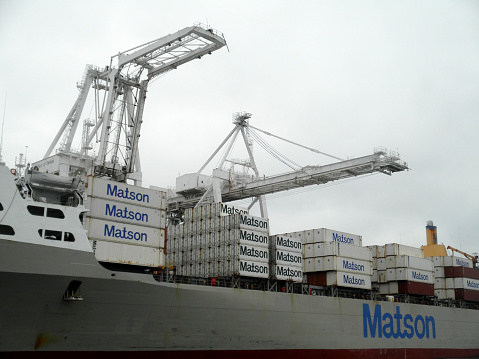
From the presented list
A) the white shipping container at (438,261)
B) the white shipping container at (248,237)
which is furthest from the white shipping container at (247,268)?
the white shipping container at (438,261)

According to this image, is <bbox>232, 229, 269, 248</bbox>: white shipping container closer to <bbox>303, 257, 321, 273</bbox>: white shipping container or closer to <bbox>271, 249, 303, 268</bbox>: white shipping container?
<bbox>271, 249, 303, 268</bbox>: white shipping container

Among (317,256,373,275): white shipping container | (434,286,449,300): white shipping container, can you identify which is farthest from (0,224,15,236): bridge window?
(434,286,449,300): white shipping container

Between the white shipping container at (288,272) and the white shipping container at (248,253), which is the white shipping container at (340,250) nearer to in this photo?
the white shipping container at (288,272)

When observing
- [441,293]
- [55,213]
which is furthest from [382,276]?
[55,213]

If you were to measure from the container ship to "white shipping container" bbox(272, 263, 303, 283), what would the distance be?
0.10 metres

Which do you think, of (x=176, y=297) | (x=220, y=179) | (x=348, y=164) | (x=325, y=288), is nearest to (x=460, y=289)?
(x=325, y=288)

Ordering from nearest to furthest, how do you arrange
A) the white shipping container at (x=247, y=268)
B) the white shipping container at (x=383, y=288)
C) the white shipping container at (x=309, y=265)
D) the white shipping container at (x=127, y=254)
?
the white shipping container at (x=127, y=254)
the white shipping container at (x=247, y=268)
the white shipping container at (x=309, y=265)
the white shipping container at (x=383, y=288)

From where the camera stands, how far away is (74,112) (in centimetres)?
3422

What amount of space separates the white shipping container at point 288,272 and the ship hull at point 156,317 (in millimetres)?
1461

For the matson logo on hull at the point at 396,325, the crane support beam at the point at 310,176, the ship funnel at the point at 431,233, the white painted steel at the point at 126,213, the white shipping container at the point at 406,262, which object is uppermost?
the crane support beam at the point at 310,176

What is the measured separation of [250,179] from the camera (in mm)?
41938

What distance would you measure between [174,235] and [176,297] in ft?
28.8

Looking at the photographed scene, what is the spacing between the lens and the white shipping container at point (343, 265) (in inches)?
1328

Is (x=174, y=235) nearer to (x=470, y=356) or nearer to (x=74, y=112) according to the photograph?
(x=74, y=112)
